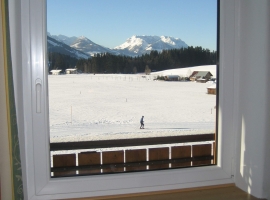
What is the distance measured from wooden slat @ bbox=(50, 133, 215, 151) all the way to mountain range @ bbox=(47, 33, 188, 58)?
598 millimetres

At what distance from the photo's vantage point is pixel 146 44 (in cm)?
193

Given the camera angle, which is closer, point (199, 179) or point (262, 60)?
point (262, 60)

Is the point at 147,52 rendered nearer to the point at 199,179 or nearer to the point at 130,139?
the point at 130,139

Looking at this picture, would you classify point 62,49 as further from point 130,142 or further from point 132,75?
point 130,142

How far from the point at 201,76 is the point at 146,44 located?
0.48 metres

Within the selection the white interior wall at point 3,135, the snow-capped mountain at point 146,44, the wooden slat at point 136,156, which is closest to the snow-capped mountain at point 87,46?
the snow-capped mountain at point 146,44

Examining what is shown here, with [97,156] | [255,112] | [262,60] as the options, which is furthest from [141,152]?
[262,60]

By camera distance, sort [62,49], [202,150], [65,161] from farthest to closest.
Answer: [202,150] → [65,161] → [62,49]

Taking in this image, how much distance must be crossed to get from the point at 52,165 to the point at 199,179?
1.02 m

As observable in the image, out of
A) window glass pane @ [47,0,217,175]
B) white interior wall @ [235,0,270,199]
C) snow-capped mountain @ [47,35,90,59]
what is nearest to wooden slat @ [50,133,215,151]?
window glass pane @ [47,0,217,175]

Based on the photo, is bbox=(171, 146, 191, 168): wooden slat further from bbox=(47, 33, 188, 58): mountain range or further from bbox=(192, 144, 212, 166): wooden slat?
bbox=(47, 33, 188, 58): mountain range

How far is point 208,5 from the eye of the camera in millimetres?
2025

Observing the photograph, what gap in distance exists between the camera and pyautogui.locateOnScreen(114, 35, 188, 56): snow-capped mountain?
6.32 feet

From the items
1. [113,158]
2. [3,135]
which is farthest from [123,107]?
[3,135]
